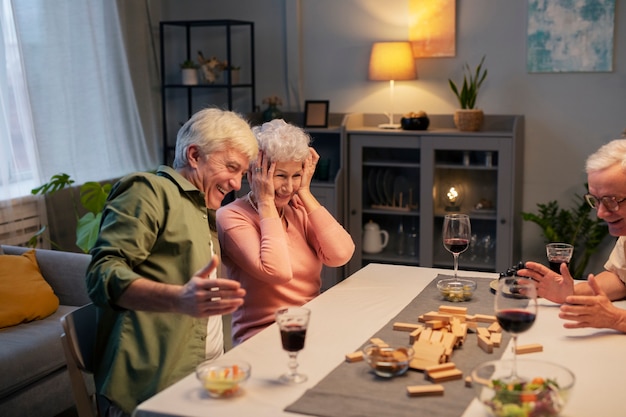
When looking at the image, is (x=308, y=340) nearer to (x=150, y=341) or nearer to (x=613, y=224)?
(x=150, y=341)

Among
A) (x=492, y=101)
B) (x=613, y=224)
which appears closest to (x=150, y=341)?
(x=613, y=224)

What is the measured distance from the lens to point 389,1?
5379 mm

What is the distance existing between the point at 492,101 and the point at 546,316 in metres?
3.08

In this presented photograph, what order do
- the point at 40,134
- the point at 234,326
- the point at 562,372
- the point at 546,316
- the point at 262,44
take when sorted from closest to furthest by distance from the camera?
the point at 562,372, the point at 546,316, the point at 234,326, the point at 40,134, the point at 262,44

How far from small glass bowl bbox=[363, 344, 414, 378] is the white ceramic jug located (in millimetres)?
3404

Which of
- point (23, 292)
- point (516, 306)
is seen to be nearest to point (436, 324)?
point (516, 306)

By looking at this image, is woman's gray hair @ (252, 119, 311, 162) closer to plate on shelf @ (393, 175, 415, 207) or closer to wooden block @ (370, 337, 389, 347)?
wooden block @ (370, 337, 389, 347)

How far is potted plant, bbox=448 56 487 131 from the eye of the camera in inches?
197

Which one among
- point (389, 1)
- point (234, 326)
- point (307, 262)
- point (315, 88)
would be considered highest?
point (389, 1)

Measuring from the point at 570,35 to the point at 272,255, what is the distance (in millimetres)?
3173

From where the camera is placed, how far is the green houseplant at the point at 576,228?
→ 4.87 meters

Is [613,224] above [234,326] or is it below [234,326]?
above

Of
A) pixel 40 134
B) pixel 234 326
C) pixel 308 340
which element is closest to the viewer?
pixel 308 340

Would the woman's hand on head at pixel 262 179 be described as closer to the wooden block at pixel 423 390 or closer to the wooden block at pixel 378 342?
the wooden block at pixel 378 342
